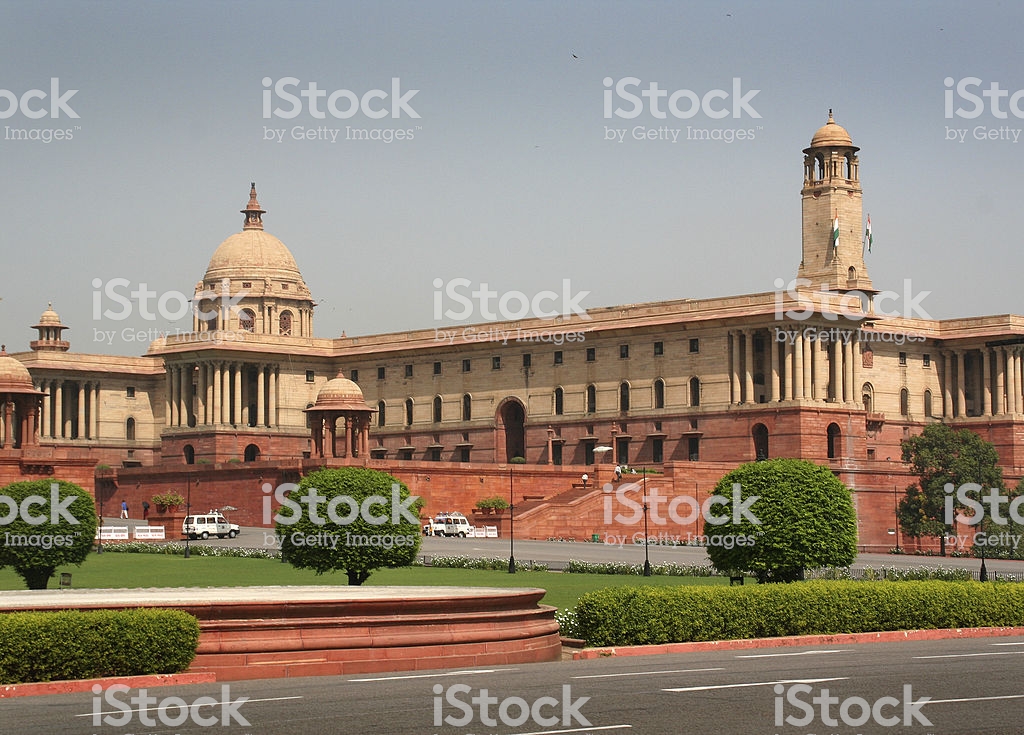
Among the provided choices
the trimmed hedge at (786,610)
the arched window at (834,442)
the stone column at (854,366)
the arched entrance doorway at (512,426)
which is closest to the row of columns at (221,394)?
the arched entrance doorway at (512,426)

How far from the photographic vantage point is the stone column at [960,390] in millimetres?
105812

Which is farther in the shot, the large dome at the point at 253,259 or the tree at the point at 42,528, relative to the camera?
A: the large dome at the point at 253,259

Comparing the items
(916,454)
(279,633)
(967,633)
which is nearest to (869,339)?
(916,454)

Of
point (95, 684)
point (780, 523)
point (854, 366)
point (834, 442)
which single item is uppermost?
point (854, 366)

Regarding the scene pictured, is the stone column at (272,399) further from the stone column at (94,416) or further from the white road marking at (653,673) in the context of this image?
the white road marking at (653,673)

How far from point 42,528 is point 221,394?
191ft

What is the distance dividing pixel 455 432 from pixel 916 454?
27617mm

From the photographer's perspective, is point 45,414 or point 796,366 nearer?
point 796,366

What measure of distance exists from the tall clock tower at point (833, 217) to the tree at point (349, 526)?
188 ft

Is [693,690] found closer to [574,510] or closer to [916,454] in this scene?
[574,510]

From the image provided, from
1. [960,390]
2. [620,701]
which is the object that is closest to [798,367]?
[960,390]

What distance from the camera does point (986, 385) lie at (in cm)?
10544

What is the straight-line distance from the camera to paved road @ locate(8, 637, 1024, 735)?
19.5 m

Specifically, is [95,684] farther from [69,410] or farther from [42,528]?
[69,410]
